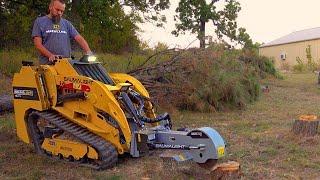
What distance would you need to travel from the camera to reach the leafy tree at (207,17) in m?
28.7

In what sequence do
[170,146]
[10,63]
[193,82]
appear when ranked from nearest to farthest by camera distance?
[170,146]
[193,82]
[10,63]

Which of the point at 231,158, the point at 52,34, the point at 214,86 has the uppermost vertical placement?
the point at 52,34

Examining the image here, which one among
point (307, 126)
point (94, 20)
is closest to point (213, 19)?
point (94, 20)

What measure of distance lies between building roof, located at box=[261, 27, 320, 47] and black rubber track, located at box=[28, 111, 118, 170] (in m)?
44.5

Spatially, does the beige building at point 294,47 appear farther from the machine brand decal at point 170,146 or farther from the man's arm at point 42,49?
the machine brand decal at point 170,146

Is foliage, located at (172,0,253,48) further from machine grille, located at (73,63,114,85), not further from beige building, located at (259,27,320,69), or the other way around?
machine grille, located at (73,63,114,85)

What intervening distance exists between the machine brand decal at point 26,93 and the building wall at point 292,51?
128 feet

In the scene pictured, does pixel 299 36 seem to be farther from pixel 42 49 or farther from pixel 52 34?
pixel 42 49

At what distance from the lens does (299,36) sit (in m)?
54.0

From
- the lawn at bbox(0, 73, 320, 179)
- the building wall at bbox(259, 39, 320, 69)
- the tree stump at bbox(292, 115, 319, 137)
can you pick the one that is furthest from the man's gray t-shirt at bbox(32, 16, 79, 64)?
the building wall at bbox(259, 39, 320, 69)

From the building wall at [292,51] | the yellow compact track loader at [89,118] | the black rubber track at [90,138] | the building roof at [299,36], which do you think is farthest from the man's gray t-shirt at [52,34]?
the building roof at [299,36]

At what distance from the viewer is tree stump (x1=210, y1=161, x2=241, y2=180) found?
209 inches

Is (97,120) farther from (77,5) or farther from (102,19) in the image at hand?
(102,19)

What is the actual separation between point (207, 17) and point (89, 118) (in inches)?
931
